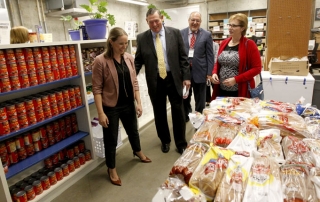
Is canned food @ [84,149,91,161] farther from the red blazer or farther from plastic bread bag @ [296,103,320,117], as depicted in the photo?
plastic bread bag @ [296,103,320,117]

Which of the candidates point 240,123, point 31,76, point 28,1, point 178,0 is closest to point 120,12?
point 178,0

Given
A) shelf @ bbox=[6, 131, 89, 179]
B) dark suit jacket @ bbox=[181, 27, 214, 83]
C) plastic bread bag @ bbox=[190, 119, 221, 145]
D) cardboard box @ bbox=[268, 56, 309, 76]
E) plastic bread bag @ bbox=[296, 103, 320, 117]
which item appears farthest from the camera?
dark suit jacket @ bbox=[181, 27, 214, 83]

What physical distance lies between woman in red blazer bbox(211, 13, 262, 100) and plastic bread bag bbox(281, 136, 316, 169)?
1184mm

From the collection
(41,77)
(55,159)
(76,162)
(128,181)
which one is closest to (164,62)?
(41,77)

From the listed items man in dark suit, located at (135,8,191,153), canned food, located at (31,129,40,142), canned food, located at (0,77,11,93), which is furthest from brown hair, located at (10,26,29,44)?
man in dark suit, located at (135,8,191,153)

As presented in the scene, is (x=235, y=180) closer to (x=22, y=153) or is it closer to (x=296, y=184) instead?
(x=296, y=184)

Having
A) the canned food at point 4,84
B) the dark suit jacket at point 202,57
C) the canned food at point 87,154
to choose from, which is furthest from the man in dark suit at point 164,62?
the canned food at point 4,84

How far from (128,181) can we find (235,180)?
168 cm

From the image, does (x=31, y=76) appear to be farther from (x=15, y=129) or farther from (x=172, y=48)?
(x=172, y=48)

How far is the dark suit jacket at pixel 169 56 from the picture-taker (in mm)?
2484

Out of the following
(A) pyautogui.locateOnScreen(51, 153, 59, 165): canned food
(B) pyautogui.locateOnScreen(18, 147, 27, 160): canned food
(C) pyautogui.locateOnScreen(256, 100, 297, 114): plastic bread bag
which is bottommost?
(A) pyautogui.locateOnScreen(51, 153, 59, 165): canned food

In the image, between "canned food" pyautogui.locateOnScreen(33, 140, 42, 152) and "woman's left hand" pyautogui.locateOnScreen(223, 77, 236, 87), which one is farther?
"woman's left hand" pyautogui.locateOnScreen(223, 77, 236, 87)

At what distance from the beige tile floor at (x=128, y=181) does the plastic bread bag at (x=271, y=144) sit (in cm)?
125

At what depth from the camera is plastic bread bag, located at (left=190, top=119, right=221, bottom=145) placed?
1.28 metres
